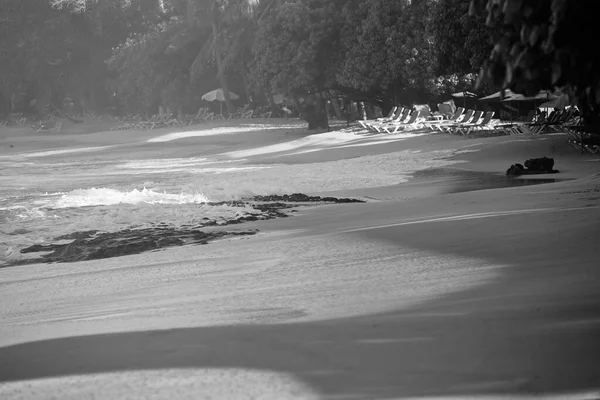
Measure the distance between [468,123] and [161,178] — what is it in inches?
460

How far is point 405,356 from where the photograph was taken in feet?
17.6

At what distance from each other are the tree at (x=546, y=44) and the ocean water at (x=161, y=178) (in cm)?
907

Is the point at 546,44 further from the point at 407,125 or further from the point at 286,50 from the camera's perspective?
the point at 286,50

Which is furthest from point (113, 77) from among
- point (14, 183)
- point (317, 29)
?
point (14, 183)

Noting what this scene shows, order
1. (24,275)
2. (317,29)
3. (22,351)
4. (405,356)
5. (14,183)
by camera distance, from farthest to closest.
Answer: (317,29)
(14,183)
(24,275)
(22,351)
(405,356)

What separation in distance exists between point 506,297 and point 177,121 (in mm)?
60083

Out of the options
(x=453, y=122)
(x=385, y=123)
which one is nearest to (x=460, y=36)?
(x=453, y=122)

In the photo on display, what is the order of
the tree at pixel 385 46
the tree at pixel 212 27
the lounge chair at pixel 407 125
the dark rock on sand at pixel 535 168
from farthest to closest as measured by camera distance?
the tree at pixel 212 27
the lounge chair at pixel 407 125
the tree at pixel 385 46
the dark rock on sand at pixel 535 168

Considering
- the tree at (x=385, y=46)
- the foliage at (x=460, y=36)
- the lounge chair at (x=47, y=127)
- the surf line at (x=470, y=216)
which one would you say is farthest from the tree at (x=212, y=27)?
the surf line at (x=470, y=216)

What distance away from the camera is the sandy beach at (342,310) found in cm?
505

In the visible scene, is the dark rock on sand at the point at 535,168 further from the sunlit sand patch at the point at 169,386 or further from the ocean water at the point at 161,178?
the sunlit sand patch at the point at 169,386

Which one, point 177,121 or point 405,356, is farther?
point 177,121

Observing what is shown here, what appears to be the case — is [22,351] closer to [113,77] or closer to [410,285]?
[410,285]

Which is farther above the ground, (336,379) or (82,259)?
(336,379)
